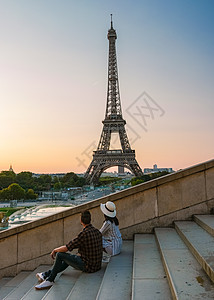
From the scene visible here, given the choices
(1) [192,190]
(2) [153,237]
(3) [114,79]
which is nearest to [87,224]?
(2) [153,237]

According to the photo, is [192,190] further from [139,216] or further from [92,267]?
[92,267]

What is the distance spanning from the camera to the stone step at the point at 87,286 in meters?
3.85

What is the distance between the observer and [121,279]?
4.12 meters

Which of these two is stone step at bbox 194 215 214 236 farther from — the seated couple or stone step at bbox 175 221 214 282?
the seated couple

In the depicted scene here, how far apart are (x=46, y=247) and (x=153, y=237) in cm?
246

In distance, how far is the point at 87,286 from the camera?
13.7 ft

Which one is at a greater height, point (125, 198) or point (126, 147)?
point (126, 147)

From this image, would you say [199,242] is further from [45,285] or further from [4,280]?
[4,280]

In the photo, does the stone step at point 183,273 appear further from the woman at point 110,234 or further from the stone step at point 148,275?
the woman at point 110,234

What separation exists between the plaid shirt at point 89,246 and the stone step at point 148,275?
2.08 feet

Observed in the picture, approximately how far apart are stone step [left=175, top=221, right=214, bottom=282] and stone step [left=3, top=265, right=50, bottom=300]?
293cm

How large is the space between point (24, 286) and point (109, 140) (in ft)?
171

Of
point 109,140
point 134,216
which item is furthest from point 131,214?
point 109,140

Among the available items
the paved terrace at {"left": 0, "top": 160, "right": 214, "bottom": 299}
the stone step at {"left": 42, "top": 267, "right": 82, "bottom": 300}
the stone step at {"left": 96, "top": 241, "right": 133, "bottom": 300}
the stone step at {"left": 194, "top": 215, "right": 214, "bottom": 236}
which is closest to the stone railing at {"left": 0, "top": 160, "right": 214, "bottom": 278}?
the paved terrace at {"left": 0, "top": 160, "right": 214, "bottom": 299}
